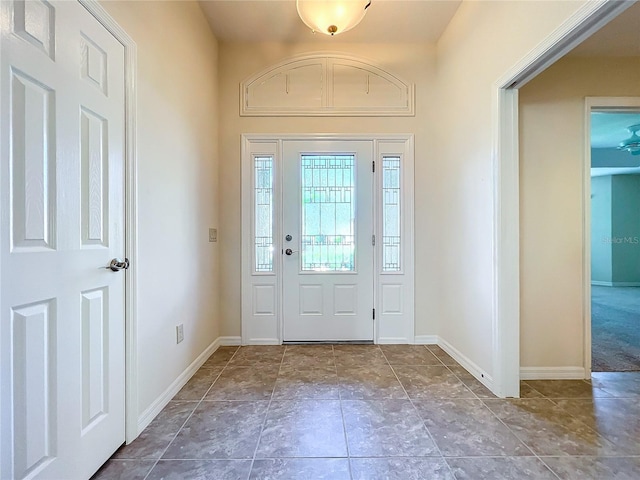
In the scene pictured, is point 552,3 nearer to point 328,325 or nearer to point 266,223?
point 266,223

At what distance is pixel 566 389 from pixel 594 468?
0.83 meters

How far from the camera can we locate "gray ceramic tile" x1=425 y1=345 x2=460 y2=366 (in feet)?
8.00

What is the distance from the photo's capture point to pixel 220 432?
1543 mm

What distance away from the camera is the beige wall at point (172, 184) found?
1.61 m

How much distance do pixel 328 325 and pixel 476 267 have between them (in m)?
1.47

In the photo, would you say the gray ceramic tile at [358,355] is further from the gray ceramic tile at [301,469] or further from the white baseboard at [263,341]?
the gray ceramic tile at [301,469]

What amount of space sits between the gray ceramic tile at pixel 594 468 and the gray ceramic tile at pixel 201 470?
54.8 inches

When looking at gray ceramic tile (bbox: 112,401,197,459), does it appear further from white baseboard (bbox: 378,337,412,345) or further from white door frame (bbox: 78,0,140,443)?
white baseboard (bbox: 378,337,412,345)

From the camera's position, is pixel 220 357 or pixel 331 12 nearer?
pixel 331 12

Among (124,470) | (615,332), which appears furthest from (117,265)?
(615,332)

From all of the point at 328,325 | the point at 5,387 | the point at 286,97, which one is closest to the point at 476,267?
the point at 328,325

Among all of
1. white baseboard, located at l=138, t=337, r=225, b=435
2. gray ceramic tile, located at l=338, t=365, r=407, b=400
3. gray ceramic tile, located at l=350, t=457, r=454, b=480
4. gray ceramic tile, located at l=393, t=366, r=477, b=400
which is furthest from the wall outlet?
gray ceramic tile, located at l=393, t=366, r=477, b=400

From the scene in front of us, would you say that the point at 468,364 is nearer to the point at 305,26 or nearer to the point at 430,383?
the point at 430,383

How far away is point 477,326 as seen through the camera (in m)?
2.15
